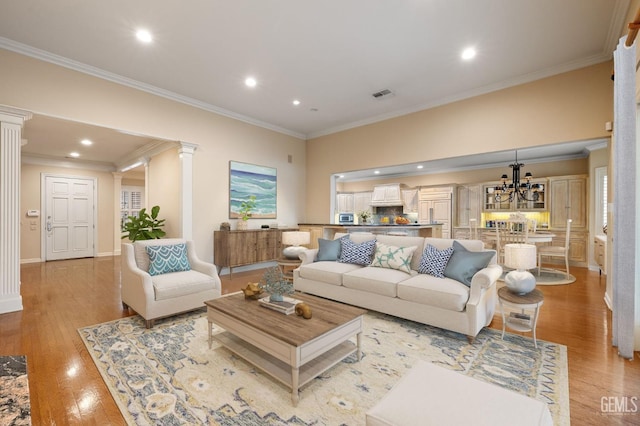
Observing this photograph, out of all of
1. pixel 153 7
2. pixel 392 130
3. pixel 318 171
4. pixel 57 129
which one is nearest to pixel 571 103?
pixel 392 130

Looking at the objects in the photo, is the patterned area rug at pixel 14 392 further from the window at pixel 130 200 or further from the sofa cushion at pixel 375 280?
the window at pixel 130 200

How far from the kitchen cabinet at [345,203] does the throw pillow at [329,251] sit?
6.59 m

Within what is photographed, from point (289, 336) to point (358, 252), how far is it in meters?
2.28

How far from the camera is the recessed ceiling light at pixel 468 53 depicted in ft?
11.7

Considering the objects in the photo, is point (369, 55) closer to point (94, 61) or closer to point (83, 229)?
point (94, 61)

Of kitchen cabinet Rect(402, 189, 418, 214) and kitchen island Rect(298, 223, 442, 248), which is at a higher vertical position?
kitchen cabinet Rect(402, 189, 418, 214)

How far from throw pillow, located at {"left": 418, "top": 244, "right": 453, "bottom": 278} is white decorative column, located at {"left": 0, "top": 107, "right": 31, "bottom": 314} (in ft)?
16.7

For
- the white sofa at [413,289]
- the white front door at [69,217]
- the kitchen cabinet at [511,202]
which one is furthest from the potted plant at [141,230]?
the kitchen cabinet at [511,202]

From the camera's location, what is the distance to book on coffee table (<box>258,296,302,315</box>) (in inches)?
95.1

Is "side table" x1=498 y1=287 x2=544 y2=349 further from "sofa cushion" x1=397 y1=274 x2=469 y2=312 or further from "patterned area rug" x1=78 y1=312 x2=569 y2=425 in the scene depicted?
"sofa cushion" x1=397 y1=274 x2=469 y2=312

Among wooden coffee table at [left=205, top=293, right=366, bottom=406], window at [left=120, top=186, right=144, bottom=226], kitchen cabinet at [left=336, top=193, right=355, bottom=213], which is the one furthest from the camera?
kitchen cabinet at [left=336, top=193, right=355, bottom=213]

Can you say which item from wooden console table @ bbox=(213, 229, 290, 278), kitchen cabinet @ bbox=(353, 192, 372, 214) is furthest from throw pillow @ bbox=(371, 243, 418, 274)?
kitchen cabinet @ bbox=(353, 192, 372, 214)

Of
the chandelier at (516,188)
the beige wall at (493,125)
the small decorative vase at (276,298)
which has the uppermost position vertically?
the beige wall at (493,125)

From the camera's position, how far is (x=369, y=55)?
373cm
